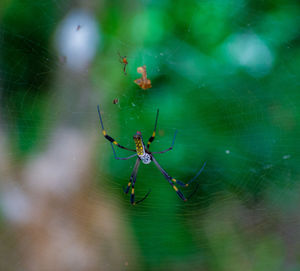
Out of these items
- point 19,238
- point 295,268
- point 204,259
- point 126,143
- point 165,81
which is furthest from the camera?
point 19,238

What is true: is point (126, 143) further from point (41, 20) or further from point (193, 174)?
point (41, 20)

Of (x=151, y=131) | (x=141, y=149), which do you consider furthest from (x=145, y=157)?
(x=151, y=131)

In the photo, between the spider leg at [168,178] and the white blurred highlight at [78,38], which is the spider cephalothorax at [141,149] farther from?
the white blurred highlight at [78,38]

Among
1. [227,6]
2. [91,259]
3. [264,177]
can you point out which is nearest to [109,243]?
[91,259]

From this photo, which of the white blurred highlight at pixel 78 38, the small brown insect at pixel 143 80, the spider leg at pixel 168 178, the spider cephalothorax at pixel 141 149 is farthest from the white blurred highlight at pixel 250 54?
the white blurred highlight at pixel 78 38

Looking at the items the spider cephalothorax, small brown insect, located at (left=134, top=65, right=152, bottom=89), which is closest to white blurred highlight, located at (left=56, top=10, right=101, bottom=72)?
small brown insect, located at (left=134, top=65, right=152, bottom=89)

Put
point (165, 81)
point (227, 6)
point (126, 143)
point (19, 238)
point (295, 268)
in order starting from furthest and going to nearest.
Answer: point (19, 238)
point (295, 268)
point (126, 143)
point (165, 81)
point (227, 6)
